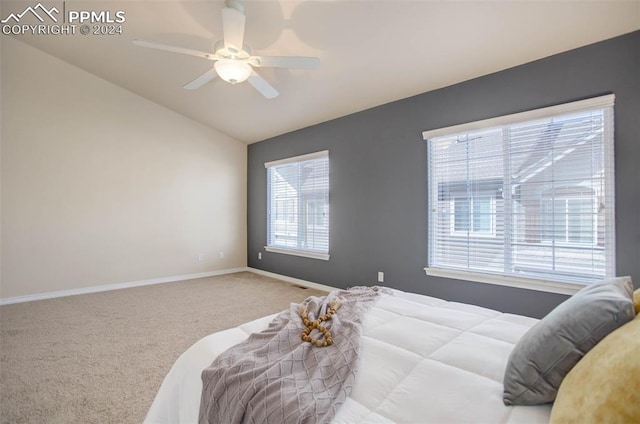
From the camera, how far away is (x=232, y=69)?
7.40 feet

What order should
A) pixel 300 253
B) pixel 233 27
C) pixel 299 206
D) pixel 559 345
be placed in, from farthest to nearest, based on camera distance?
pixel 299 206 → pixel 300 253 → pixel 233 27 → pixel 559 345

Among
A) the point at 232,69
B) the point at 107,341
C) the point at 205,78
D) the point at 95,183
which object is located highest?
the point at 205,78

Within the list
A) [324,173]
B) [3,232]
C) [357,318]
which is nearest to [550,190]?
[357,318]

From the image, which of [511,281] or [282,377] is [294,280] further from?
[282,377]

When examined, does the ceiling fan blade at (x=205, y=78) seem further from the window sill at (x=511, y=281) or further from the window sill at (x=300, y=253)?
the window sill at (x=511, y=281)

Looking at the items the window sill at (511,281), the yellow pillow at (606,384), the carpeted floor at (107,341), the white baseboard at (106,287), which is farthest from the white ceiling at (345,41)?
the white baseboard at (106,287)

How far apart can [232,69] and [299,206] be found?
2874 mm

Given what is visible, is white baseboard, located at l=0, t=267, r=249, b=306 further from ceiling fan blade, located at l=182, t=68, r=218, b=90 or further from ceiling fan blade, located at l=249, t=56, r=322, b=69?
ceiling fan blade, located at l=249, t=56, r=322, b=69

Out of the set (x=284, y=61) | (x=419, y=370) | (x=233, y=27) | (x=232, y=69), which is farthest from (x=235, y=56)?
(x=419, y=370)

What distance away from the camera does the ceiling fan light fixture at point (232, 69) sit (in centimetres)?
223

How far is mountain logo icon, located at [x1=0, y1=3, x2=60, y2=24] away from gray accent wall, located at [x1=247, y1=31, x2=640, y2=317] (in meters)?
3.09

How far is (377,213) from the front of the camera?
3768 millimetres

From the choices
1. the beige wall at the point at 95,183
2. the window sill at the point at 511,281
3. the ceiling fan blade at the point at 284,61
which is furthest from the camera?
the beige wall at the point at 95,183

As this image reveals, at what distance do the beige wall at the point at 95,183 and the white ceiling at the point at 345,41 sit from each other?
1.47 feet
